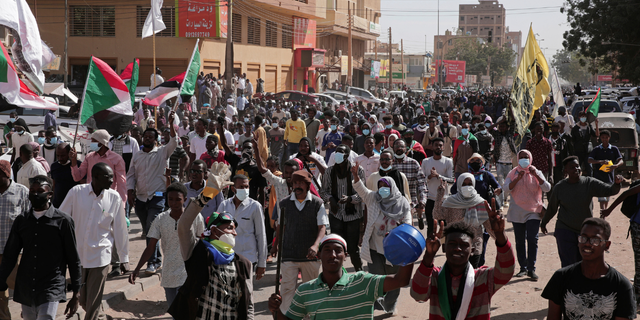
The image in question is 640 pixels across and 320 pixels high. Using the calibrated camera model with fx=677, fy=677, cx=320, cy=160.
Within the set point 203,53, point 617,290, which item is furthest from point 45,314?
point 203,53

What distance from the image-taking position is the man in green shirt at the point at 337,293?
3.85 meters

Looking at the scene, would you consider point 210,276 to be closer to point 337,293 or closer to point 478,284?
point 337,293

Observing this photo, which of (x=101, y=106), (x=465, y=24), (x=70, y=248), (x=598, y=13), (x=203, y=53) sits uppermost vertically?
(x=465, y=24)

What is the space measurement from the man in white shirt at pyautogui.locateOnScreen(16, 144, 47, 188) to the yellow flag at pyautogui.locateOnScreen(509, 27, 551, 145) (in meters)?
7.92

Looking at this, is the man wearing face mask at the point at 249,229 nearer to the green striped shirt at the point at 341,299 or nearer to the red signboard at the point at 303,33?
the green striped shirt at the point at 341,299

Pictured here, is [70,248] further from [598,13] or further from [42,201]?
[598,13]

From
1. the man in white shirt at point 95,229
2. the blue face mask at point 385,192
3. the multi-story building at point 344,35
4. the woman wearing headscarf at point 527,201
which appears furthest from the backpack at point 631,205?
the multi-story building at point 344,35

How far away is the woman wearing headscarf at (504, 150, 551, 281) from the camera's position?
822cm

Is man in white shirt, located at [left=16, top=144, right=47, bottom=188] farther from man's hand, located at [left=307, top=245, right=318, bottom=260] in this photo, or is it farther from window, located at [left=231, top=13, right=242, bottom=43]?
window, located at [left=231, top=13, right=242, bottom=43]

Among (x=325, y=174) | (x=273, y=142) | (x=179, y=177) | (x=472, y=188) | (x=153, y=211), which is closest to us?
(x=472, y=188)

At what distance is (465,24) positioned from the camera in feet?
638

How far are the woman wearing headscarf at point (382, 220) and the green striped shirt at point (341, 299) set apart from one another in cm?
300

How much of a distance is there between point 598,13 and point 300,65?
21053 mm

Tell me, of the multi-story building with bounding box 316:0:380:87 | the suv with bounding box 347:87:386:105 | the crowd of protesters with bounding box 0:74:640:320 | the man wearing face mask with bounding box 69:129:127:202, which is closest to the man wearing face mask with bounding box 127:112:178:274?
the crowd of protesters with bounding box 0:74:640:320
